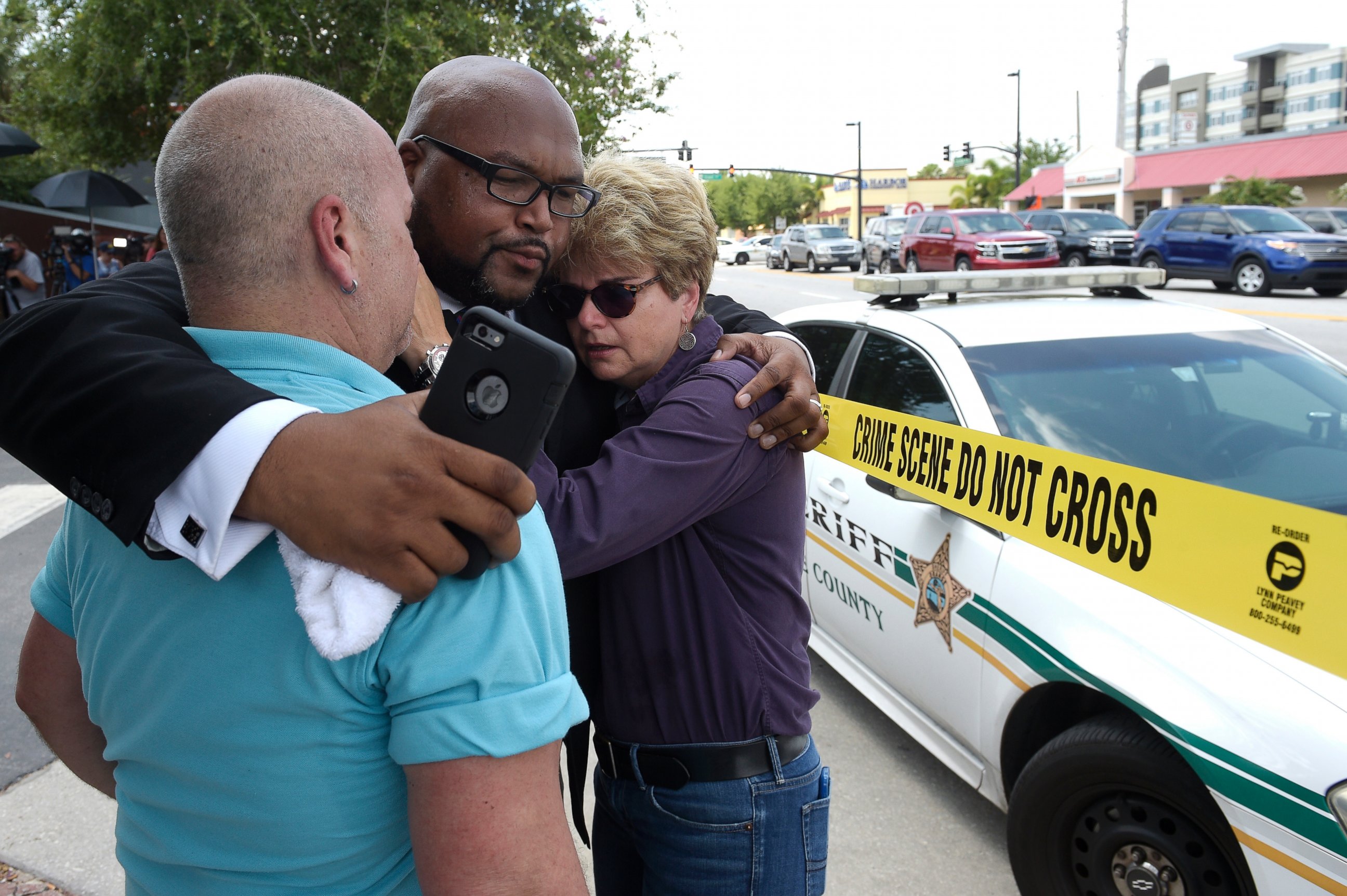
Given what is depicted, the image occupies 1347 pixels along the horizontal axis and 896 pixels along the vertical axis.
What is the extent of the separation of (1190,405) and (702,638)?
2280 millimetres

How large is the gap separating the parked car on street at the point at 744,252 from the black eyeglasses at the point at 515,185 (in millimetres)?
38944

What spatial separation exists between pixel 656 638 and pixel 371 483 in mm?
866

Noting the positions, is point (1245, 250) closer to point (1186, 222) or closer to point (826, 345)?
point (1186, 222)

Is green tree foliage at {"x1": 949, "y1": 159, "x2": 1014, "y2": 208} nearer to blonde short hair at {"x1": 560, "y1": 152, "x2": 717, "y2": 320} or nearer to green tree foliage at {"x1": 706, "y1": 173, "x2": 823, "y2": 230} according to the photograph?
green tree foliage at {"x1": 706, "y1": 173, "x2": 823, "y2": 230}

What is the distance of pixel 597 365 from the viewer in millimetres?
1873

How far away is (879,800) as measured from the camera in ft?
11.1

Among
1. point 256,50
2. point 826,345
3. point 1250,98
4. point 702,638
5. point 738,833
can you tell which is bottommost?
point 738,833

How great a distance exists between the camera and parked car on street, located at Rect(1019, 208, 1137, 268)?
2286 cm

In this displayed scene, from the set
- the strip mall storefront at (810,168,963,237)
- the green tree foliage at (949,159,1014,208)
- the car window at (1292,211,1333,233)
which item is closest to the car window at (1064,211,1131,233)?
the car window at (1292,211,1333,233)

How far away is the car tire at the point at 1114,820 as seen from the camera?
219cm

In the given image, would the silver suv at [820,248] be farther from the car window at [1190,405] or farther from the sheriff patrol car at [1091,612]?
the car window at [1190,405]

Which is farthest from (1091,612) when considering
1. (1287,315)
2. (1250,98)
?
(1250,98)

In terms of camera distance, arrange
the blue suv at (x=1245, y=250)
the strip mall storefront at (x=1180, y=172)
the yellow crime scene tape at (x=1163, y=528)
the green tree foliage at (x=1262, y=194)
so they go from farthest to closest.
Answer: the strip mall storefront at (x=1180, y=172) → the green tree foliage at (x=1262, y=194) → the blue suv at (x=1245, y=250) → the yellow crime scene tape at (x=1163, y=528)

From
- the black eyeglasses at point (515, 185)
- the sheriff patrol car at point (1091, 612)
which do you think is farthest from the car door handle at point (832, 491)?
the black eyeglasses at point (515, 185)
